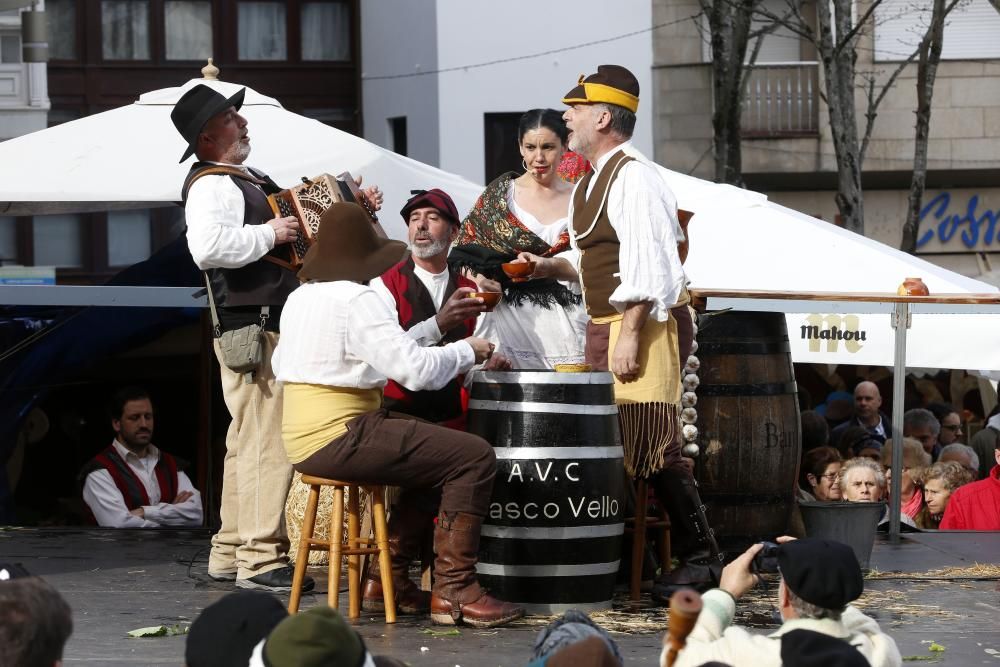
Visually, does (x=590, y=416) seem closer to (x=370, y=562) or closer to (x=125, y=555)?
(x=370, y=562)

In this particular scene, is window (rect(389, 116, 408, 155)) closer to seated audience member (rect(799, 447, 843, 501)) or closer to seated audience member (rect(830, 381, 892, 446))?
seated audience member (rect(830, 381, 892, 446))

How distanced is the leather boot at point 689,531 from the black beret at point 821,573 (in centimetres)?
247

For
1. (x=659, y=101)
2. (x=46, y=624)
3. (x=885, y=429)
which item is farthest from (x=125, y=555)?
(x=659, y=101)

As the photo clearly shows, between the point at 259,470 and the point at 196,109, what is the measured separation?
4.85ft

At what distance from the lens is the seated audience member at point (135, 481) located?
9.31 metres

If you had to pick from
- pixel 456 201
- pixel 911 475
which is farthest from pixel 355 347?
pixel 911 475

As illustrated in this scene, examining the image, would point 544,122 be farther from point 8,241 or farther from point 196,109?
point 8,241

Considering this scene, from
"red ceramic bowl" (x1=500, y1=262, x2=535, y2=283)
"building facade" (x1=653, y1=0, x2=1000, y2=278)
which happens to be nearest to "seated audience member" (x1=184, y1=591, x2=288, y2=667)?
"red ceramic bowl" (x1=500, y1=262, x2=535, y2=283)

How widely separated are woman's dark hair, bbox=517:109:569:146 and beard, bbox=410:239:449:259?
0.60 metres

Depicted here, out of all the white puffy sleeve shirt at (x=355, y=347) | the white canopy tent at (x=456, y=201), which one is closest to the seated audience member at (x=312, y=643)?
the white puffy sleeve shirt at (x=355, y=347)

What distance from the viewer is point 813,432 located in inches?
429

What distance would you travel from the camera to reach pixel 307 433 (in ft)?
20.5

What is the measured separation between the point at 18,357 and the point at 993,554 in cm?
599

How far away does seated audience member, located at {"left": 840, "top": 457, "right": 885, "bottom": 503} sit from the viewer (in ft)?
29.2
